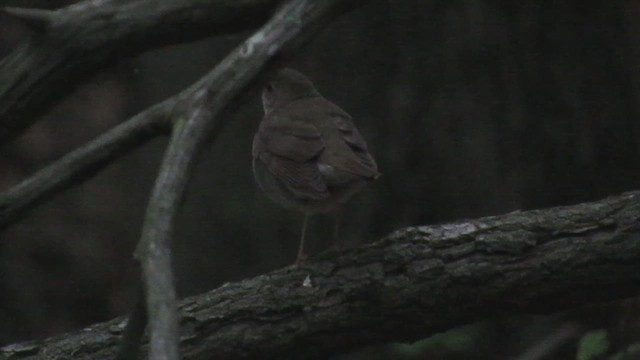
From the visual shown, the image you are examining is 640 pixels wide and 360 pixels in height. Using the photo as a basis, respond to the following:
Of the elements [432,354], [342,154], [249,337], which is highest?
[342,154]

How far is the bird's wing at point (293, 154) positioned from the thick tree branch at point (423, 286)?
371 millimetres

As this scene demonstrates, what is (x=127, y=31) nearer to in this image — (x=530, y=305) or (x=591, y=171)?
(x=530, y=305)

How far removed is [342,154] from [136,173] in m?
2.87

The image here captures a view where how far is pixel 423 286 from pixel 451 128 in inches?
81.1

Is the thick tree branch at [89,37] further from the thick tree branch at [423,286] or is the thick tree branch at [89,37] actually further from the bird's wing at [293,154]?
the thick tree branch at [423,286]

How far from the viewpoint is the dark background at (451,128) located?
6.46 metres

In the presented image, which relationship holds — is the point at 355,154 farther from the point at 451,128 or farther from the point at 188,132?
the point at 451,128

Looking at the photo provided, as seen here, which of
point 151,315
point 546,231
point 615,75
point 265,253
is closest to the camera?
point 151,315

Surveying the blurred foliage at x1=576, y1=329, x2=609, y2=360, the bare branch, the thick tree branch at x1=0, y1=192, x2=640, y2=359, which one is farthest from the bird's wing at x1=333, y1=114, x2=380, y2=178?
the bare branch

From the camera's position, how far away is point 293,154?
5.41 m

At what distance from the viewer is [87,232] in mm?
8070

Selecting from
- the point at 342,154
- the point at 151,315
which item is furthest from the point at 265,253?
the point at 151,315

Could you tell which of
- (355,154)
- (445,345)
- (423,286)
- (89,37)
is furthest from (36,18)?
(445,345)

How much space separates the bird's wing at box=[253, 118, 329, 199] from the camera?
521 cm
